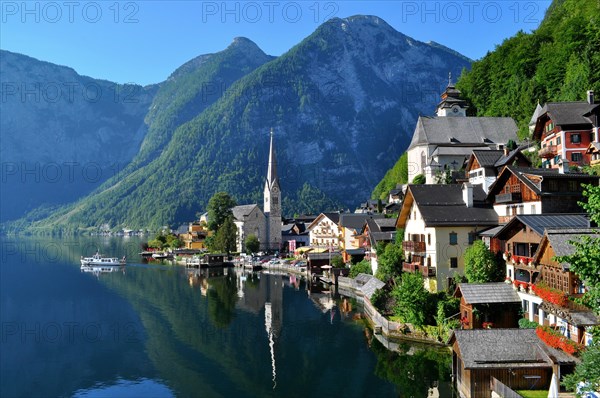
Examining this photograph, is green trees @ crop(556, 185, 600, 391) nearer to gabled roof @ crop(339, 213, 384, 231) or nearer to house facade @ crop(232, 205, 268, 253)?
gabled roof @ crop(339, 213, 384, 231)

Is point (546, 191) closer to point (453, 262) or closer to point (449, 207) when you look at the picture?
point (449, 207)

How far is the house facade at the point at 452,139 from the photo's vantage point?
252 ft

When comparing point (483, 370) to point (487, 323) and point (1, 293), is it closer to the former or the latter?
point (487, 323)

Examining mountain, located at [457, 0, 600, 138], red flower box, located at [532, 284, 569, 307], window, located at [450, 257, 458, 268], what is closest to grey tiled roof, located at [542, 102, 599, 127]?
mountain, located at [457, 0, 600, 138]

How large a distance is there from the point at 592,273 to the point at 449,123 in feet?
232

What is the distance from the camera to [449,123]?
8444cm

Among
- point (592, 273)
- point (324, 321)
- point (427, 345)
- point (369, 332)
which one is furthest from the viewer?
point (324, 321)

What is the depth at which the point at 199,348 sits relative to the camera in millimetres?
45312

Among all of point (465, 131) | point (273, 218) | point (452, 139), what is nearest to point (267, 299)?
point (452, 139)

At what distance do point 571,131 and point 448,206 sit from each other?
59.0ft

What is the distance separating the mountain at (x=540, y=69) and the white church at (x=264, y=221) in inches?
2247

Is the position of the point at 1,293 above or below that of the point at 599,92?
below

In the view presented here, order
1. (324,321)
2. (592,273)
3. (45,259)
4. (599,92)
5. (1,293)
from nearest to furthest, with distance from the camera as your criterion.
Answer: (592,273) < (324,321) < (599,92) < (1,293) < (45,259)

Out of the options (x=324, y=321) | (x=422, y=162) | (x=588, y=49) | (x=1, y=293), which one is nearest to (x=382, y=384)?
(x=324, y=321)
